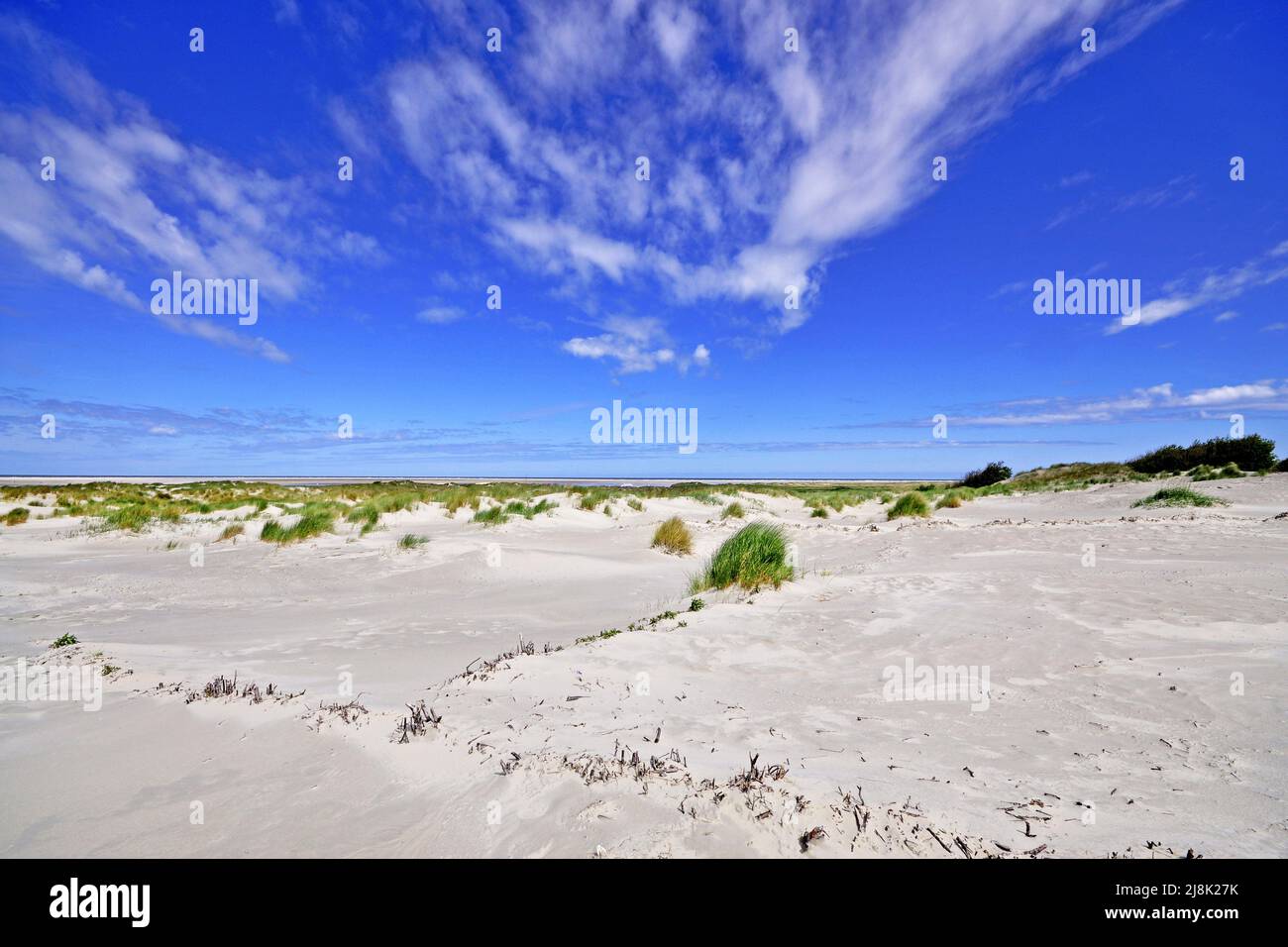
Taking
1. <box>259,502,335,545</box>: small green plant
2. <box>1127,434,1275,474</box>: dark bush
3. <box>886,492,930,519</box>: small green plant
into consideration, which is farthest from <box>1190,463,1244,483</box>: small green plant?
<box>259,502,335,545</box>: small green plant

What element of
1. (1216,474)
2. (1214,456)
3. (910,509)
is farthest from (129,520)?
(1214,456)

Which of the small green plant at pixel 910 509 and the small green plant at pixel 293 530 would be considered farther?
the small green plant at pixel 910 509

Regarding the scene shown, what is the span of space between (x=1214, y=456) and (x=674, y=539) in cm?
3646

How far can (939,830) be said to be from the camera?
2.31m

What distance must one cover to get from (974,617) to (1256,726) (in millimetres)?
2806

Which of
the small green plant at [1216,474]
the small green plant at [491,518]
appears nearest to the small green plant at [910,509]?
the small green plant at [1216,474]

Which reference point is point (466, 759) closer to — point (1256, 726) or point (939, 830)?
point (939, 830)

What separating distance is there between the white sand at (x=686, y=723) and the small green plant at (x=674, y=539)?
411cm

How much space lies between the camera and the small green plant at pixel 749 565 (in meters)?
8.25

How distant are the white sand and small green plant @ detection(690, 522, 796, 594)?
14.5 inches

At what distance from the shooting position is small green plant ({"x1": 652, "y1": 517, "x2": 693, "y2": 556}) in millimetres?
13352
